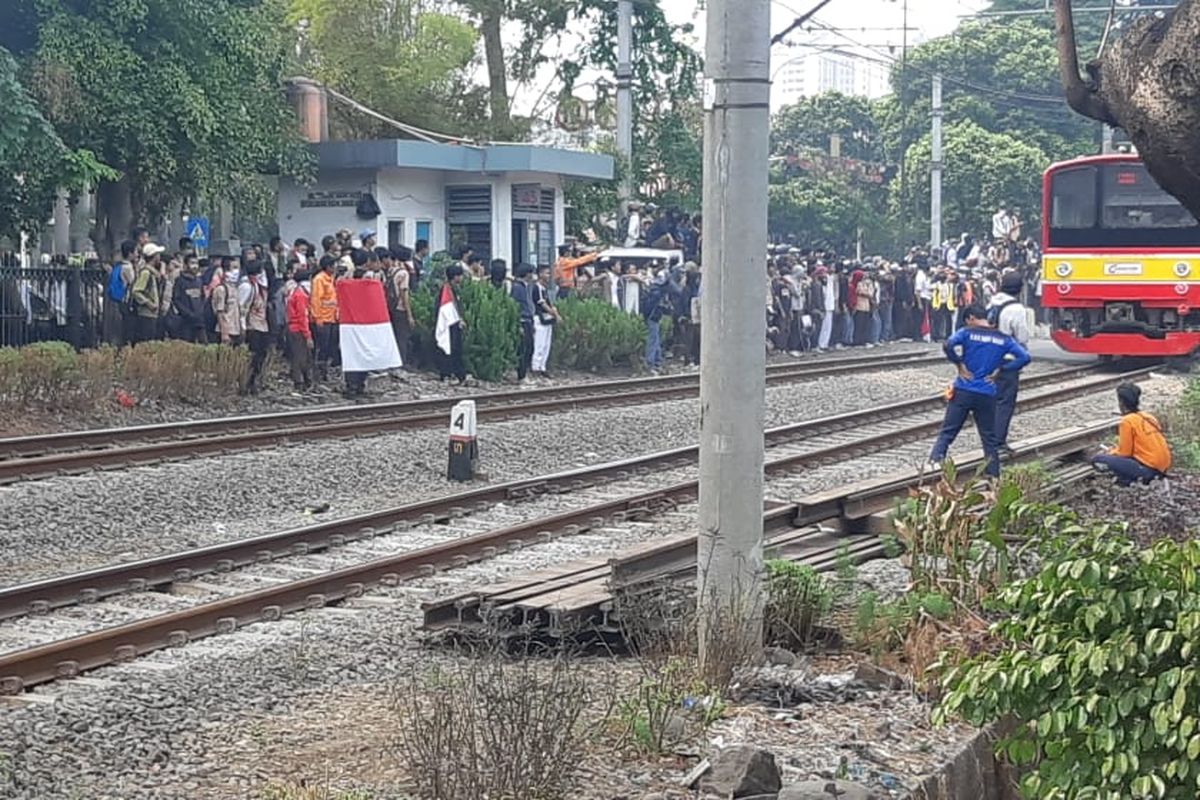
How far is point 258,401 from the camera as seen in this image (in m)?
19.7

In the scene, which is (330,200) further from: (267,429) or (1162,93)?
(1162,93)

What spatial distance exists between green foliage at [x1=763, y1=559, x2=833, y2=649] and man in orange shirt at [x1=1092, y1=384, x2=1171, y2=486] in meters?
4.98

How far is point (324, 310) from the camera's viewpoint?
2047 centimetres

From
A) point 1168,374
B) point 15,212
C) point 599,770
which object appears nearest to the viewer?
point 599,770

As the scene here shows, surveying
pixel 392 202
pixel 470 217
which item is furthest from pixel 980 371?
pixel 470 217

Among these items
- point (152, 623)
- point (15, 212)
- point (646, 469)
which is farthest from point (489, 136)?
point (152, 623)

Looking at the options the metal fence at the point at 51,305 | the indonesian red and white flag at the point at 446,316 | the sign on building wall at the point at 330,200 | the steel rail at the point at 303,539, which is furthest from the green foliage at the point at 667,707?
the sign on building wall at the point at 330,200

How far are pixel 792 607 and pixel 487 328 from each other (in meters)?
15.3

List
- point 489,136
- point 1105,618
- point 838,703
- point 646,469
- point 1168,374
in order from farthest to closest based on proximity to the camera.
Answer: point 489,136 < point 1168,374 < point 646,469 < point 838,703 < point 1105,618

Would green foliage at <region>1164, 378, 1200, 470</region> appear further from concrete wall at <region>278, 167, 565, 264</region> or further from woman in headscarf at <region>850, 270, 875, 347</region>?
woman in headscarf at <region>850, 270, 875, 347</region>

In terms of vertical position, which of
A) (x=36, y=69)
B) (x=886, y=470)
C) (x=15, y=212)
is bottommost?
(x=886, y=470)

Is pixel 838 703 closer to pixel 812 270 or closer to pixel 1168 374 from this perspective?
pixel 1168 374

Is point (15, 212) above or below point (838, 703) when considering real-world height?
above

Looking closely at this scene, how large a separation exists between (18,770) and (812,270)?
28032mm
